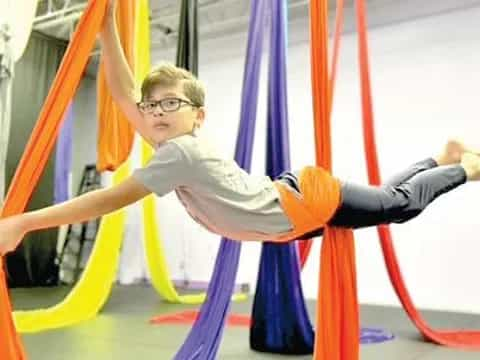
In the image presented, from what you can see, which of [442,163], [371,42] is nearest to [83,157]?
[371,42]

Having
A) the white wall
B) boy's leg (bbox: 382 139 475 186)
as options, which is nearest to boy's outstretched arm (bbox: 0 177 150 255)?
boy's leg (bbox: 382 139 475 186)

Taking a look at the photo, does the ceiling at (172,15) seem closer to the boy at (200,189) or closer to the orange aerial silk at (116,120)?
the orange aerial silk at (116,120)

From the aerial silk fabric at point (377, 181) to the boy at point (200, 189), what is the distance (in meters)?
1.05

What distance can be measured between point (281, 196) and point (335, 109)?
13.0ft

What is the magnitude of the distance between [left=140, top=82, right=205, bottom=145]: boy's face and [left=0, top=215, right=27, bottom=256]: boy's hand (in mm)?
430

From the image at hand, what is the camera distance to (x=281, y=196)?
5.10 ft

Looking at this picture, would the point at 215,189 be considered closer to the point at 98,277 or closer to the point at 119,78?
the point at 119,78

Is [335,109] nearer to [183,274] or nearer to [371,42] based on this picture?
[371,42]

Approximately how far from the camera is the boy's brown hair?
4.71 ft

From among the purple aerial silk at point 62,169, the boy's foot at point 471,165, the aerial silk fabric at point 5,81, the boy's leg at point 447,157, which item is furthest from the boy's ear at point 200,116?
the purple aerial silk at point 62,169

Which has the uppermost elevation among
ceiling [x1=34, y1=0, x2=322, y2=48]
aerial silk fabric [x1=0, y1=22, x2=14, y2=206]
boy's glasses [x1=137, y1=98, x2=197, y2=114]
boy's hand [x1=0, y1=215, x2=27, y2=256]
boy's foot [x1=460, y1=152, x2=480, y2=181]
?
ceiling [x1=34, y1=0, x2=322, y2=48]

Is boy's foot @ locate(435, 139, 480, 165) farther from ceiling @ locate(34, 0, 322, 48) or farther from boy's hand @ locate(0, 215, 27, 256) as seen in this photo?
ceiling @ locate(34, 0, 322, 48)

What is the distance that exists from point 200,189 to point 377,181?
167 centimetres

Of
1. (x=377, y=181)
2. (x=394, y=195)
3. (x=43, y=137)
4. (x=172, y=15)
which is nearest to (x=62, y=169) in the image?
(x=172, y=15)
